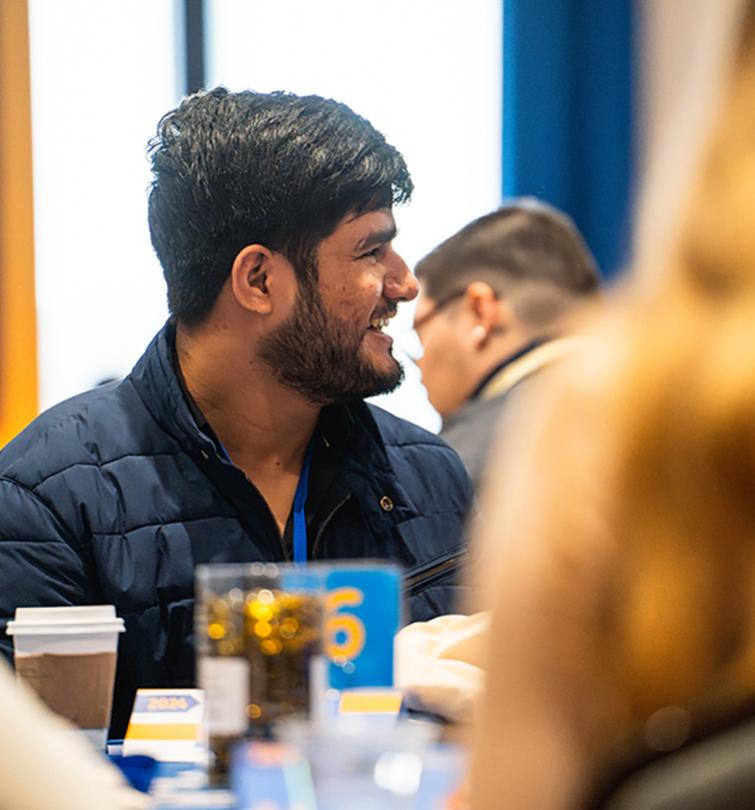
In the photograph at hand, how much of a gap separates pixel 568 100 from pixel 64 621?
12.9 ft

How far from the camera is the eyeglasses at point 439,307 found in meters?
3.79

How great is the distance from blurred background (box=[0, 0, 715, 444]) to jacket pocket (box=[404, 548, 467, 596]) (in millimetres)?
2831

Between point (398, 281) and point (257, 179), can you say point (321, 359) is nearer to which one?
point (398, 281)

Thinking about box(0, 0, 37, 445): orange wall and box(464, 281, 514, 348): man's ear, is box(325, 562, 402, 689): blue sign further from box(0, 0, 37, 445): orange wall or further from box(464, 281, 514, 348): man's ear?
box(0, 0, 37, 445): orange wall

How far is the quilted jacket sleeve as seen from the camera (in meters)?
2.01

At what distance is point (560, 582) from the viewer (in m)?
0.68

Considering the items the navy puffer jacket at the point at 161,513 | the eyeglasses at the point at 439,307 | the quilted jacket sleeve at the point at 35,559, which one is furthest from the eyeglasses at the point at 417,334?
the quilted jacket sleeve at the point at 35,559

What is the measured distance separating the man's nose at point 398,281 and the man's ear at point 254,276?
0.67 feet

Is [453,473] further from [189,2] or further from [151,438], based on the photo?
[189,2]

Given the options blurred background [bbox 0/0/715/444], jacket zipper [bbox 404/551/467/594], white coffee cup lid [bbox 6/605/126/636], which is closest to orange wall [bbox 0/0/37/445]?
blurred background [bbox 0/0/715/444]

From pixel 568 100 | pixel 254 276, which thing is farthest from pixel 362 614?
pixel 568 100

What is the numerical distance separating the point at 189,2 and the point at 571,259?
213 centimetres

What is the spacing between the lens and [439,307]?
12.5ft

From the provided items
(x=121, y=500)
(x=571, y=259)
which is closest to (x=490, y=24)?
(x=571, y=259)
